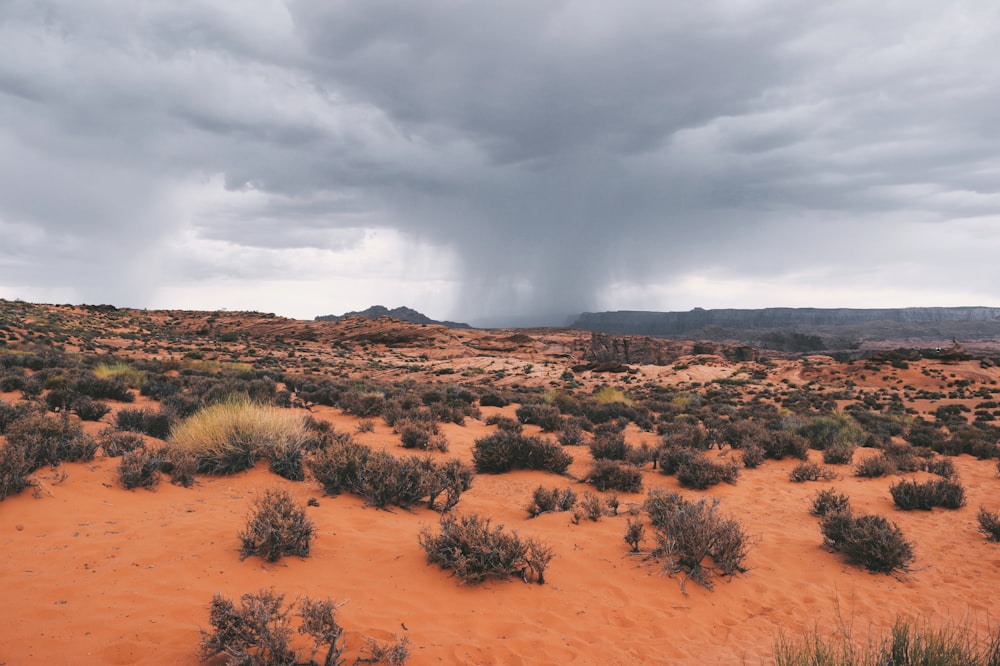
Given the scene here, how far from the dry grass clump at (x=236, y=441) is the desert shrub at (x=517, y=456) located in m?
3.48

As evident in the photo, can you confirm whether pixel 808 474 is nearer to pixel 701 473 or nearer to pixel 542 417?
pixel 701 473

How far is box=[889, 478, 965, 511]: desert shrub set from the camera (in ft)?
28.3

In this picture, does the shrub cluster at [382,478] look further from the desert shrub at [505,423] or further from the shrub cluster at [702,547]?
the desert shrub at [505,423]

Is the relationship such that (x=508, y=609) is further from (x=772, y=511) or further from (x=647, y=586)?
(x=772, y=511)

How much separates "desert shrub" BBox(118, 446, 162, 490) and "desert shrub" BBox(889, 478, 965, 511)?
11848 millimetres

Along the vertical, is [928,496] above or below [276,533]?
below

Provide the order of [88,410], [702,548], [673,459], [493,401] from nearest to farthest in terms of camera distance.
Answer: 1. [702,548]
2. [88,410]
3. [673,459]
4. [493,401]

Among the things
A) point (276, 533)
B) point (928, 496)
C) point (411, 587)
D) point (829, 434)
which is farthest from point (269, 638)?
point (829, 434)

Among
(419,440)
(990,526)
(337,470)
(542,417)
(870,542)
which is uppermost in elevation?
(337,470)

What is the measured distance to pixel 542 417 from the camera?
1480 centimetres

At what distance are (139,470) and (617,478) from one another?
743cm

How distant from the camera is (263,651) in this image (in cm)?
337

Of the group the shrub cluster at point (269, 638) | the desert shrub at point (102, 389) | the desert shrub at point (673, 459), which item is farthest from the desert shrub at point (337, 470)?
the desert shrub at point (102, 389)

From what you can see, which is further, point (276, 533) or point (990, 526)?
point (990, 526)
